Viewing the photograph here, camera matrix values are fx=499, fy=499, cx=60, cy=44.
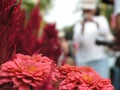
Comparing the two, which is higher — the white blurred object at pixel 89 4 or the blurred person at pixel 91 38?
the white blurred object at pixel 89 4

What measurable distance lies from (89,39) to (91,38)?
46 millimetres

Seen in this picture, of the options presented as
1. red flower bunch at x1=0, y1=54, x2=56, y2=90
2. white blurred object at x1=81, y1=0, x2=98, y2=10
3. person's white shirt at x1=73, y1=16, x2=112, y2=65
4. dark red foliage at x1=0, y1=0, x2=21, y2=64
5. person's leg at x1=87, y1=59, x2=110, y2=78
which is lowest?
person's leg at x1=87, y1=59, x2=110, y2=78

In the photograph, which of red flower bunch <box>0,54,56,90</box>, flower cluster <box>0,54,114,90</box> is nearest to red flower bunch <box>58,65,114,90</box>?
flower cluster <box>0,54,114,90</box>

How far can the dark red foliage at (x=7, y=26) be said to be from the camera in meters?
2.06

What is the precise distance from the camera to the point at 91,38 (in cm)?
718

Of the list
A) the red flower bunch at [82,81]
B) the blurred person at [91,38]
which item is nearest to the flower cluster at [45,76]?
the red flower bunch at [82,81]

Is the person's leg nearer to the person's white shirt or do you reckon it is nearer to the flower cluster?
the person's white shirt

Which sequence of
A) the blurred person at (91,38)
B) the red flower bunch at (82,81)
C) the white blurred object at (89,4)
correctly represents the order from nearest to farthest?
1. the red flower bunch at (82,81)
2. the blurred person at (91,38)
3. the white blurred object at (89,4)

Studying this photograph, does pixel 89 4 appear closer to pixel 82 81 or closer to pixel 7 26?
pixel 7 26

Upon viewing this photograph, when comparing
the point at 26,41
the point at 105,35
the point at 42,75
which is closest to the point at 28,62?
the point at 42,75

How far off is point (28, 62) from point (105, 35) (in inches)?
207

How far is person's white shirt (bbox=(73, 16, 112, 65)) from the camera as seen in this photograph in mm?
7102

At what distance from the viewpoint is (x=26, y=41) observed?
360 centimetres

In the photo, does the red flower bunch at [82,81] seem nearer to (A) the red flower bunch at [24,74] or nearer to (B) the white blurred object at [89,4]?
(A) the red flower bunch at [24,74]
